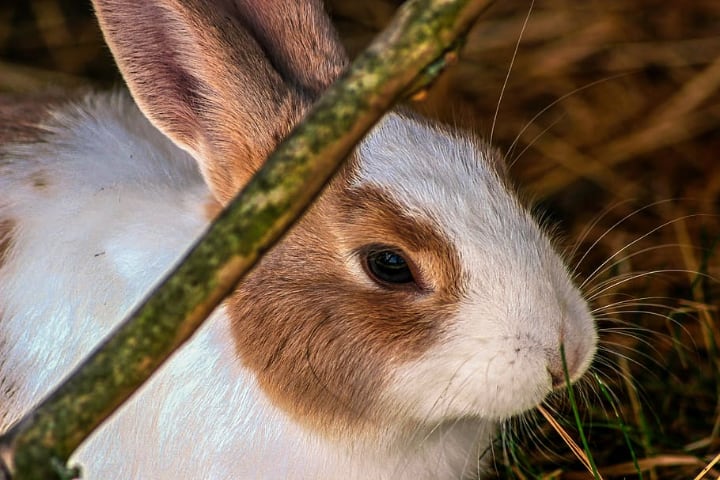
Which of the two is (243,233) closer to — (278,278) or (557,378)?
(278,278)

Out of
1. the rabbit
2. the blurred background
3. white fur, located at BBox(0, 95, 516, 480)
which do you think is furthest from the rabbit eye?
the blurred background

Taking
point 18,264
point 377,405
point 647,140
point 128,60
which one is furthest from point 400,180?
point 647,140

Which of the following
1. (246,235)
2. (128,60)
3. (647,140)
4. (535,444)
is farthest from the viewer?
(647,140)

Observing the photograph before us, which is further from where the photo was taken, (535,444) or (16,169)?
(535,444)

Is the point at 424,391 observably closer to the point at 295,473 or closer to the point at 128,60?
the point at 295,473

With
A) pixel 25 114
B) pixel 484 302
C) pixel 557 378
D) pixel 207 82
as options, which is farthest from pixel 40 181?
pixel 557 378

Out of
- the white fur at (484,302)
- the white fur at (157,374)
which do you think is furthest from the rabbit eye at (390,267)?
the white fur at (157,374)

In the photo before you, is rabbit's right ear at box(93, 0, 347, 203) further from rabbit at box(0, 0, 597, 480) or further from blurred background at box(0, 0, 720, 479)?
blurred background at box(0, 0, 720, 479)
